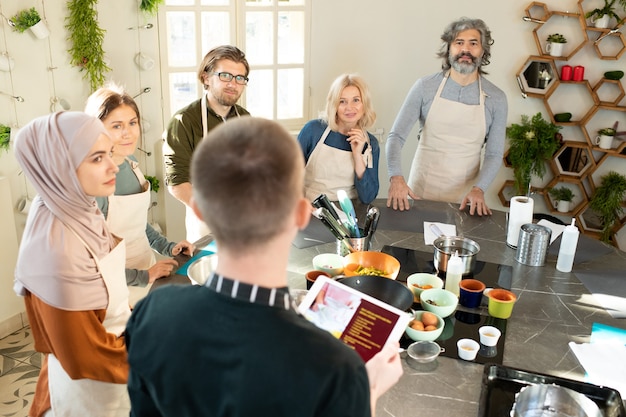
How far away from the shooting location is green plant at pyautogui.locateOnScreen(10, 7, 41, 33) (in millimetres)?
2711

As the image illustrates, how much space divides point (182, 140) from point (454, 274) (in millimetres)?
1395

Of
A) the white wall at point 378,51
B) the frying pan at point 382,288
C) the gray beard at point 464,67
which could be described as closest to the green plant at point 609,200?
the white wall at point 378,51

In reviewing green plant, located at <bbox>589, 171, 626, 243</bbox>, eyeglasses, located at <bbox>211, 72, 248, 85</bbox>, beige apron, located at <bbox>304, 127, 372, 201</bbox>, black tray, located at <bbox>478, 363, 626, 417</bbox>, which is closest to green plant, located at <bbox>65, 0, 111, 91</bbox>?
eyeglasses, located at <bbox>211, 72, 248, 85</bbox>

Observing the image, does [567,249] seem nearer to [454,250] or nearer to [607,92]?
[454,250]

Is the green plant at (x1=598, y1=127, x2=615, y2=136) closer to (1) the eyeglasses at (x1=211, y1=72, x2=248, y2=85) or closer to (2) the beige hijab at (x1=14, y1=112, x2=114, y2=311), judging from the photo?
(1) the eyeglasses at (x1=211, y1=72, x2=248, y2=85)

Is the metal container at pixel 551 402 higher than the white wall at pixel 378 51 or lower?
lower

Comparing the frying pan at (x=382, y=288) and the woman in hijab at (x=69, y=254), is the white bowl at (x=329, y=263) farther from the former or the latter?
the woman in hijab at (x=69, y=254)

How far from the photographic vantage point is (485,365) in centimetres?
139

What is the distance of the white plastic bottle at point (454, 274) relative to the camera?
1742 millimetres

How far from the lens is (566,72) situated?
363 centimetres

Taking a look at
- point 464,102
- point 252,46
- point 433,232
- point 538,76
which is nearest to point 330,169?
point 433,232

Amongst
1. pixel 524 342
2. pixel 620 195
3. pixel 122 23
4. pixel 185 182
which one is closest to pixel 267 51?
pixel 122 23

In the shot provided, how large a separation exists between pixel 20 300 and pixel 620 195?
366 cm

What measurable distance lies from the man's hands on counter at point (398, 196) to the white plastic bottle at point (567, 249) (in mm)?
729
